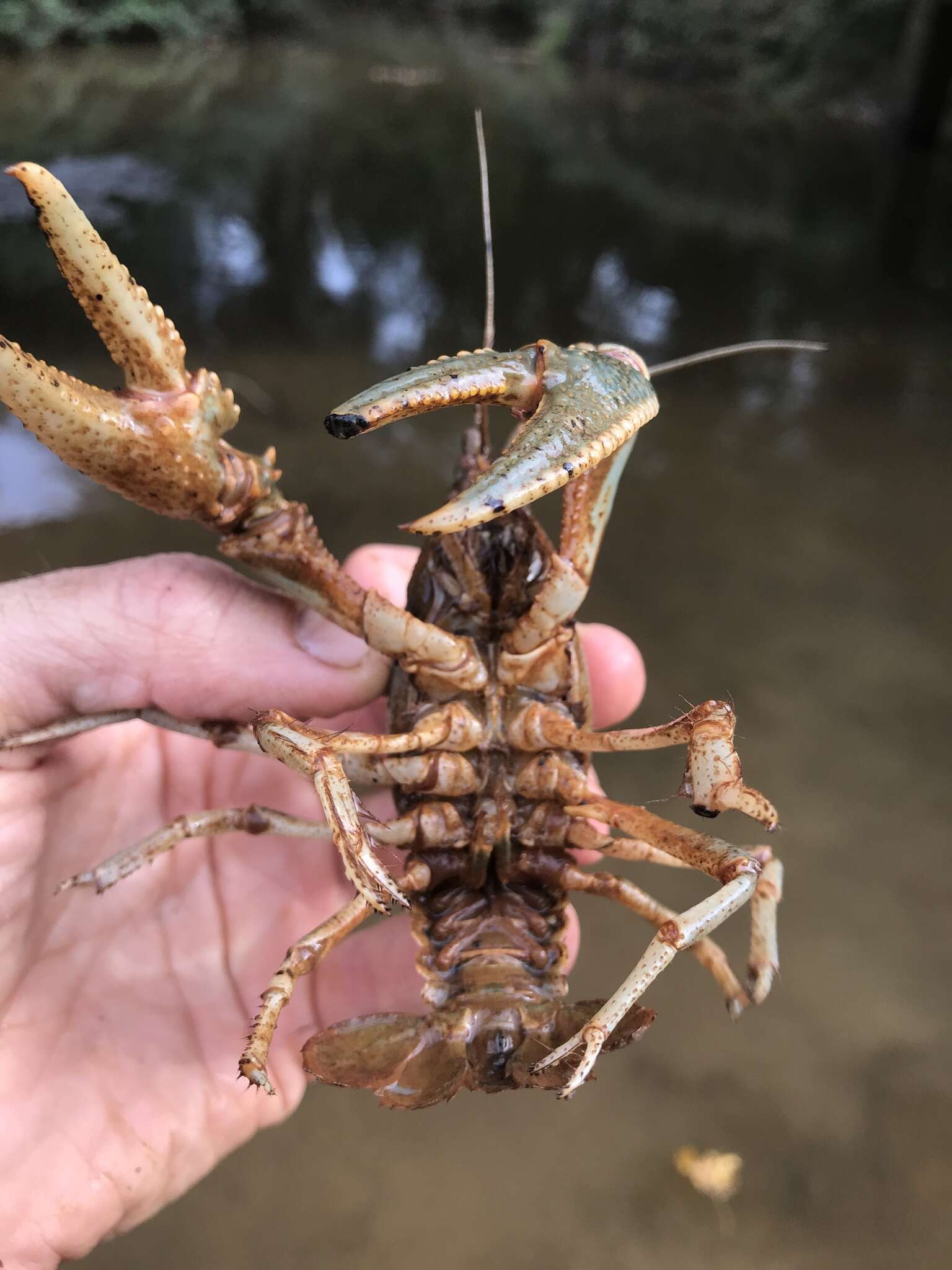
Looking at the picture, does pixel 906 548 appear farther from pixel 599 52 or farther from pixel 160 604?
pixel 599 52

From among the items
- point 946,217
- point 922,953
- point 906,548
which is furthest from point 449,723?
point 946,217

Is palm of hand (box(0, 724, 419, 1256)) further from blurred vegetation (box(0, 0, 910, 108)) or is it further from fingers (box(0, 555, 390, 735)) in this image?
blurred vegetation (box(0, 0, 910, 108))

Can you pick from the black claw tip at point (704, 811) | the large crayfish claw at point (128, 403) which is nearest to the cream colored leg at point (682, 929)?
the black claw tip at point (704, 811)

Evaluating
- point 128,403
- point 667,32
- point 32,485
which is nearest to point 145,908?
point 128,403

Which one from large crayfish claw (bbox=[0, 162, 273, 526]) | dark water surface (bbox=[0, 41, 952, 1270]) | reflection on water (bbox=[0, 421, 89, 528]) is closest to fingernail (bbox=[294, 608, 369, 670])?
large crayfish claw (bbox=[0, 162, 273, 526])

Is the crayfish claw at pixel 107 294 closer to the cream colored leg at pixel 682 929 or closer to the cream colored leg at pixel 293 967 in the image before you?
the cream colored leg at pixel 293 967

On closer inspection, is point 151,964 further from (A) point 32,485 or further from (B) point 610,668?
(A) point 32,485
